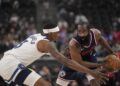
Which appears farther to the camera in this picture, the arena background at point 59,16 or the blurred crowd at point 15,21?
the arena background at point 59,16

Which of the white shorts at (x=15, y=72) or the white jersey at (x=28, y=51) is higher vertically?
the white jersey at (x=28, y=51)

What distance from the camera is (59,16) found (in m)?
21.6

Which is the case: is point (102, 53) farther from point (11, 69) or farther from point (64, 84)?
point (11, 69)

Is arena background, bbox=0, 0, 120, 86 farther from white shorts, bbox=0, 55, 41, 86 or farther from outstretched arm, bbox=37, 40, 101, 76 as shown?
outstretched arm, bbox=37, 40, 101, 76

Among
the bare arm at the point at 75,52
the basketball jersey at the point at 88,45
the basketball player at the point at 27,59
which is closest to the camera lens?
the basketball player at the point at 27,59

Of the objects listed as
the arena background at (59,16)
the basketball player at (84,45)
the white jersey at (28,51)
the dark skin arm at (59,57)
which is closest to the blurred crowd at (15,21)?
the arena background at (59,16)

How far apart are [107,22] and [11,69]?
1095cm

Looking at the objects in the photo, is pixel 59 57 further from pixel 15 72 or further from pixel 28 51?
pixel 15 72

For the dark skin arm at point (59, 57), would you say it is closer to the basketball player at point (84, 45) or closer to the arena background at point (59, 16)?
the basketball player at point (84, 45)

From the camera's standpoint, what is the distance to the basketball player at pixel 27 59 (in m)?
10.3

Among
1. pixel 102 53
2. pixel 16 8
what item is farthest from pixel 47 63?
pixel 16 8

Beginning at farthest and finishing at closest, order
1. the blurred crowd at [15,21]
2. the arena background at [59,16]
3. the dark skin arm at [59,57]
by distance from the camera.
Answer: the arena background at [59,16]
the blurred crowd at [15,21]
the dark skin arm at [59,57]

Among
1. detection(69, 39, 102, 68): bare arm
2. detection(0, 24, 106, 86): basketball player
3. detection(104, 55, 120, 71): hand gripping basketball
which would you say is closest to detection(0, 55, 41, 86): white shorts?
detection(0, 24, 106, 86): basketball player

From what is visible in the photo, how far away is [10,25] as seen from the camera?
67.5 feet
